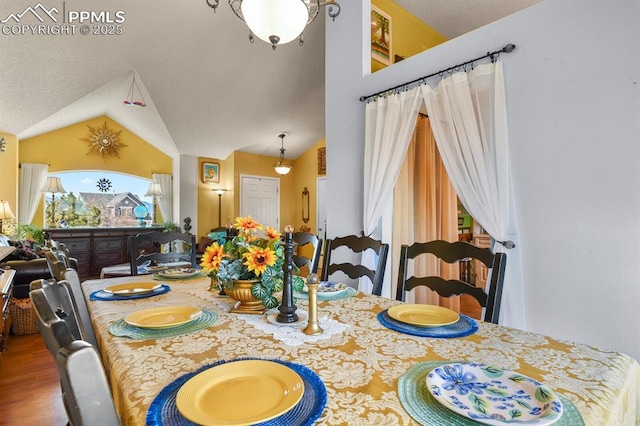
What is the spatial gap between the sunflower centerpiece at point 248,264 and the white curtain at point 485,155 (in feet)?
4.59

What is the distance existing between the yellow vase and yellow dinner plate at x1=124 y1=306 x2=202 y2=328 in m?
0.13

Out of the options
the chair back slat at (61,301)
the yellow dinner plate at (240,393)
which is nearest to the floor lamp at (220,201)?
the chair back slat at (61,301)

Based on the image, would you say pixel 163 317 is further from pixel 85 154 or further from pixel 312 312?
pixel 85 154

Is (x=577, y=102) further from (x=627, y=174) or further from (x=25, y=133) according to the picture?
(x=25, y=133)

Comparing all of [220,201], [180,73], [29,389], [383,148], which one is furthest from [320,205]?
[29,389]

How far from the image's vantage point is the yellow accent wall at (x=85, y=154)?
221 inches

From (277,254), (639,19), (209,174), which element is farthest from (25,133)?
(639,19)

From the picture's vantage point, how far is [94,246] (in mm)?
5508

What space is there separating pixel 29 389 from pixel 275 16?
2.68m

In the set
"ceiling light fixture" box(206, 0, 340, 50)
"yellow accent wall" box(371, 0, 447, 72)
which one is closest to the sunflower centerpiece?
"ceiling light fixture" box(206, 0, 340, 50)

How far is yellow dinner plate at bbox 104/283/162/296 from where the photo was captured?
1.45m

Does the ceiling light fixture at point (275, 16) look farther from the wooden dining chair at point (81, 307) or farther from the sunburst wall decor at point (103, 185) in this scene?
the sunburst wall decor at point (103, 185)

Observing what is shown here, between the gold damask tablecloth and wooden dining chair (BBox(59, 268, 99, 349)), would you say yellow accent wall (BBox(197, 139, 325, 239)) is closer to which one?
wooden dining chair (BBox(59, 268, 99, 349))

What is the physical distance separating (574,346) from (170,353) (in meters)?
1.08
